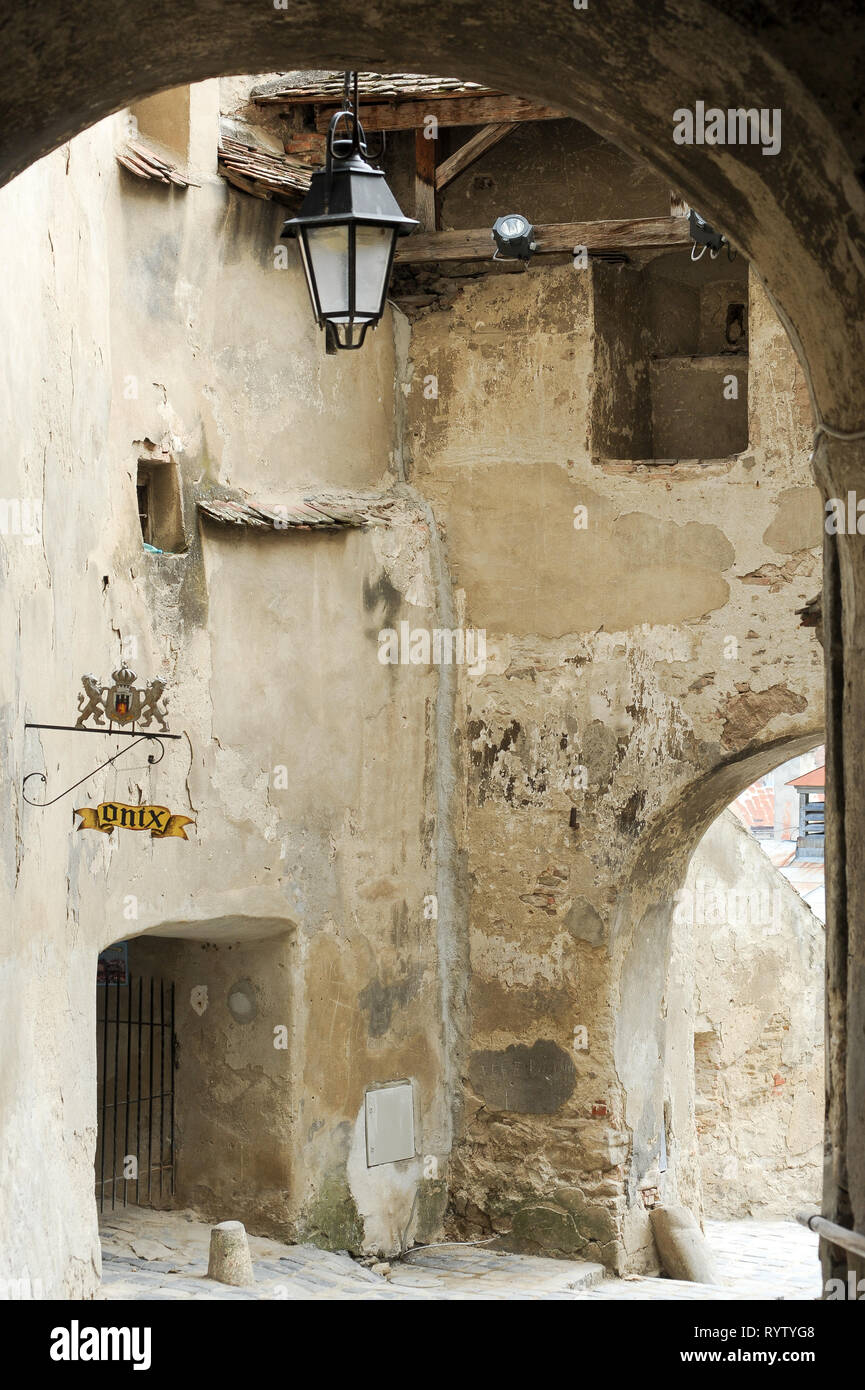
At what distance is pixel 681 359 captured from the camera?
999 centimetres

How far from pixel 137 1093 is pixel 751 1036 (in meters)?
5.66

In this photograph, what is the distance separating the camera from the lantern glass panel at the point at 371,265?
6.81 m

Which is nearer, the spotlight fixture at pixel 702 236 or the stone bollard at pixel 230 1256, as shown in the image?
the stone bollard at pixel 230 1256

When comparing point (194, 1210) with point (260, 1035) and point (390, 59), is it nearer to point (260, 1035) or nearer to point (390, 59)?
point (260, 1035)

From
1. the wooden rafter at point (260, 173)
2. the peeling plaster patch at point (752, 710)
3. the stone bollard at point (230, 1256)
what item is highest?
the wooden rafter at point (260, 173)

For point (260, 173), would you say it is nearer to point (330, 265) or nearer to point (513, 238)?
point (513, 238)

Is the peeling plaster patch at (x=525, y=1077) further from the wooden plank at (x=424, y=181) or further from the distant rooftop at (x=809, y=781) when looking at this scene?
the distant rooftop at (x=809, y=781)

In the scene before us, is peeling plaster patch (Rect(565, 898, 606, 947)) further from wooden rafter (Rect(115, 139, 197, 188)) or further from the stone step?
wooden rafter (Rect(115, 139, 197, 188))

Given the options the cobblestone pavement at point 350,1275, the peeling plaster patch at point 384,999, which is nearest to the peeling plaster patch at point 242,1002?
the peeling plaster patch at point 384,999

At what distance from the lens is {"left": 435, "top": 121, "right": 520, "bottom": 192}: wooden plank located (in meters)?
9.09

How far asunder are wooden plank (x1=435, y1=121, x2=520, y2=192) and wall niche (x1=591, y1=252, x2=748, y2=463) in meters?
1.19

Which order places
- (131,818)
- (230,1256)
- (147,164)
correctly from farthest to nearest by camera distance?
(147,164) → (230,1256) → (131,818)

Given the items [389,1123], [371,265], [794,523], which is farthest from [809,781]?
[371,265]

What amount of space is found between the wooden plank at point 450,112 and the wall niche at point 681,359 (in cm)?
130
